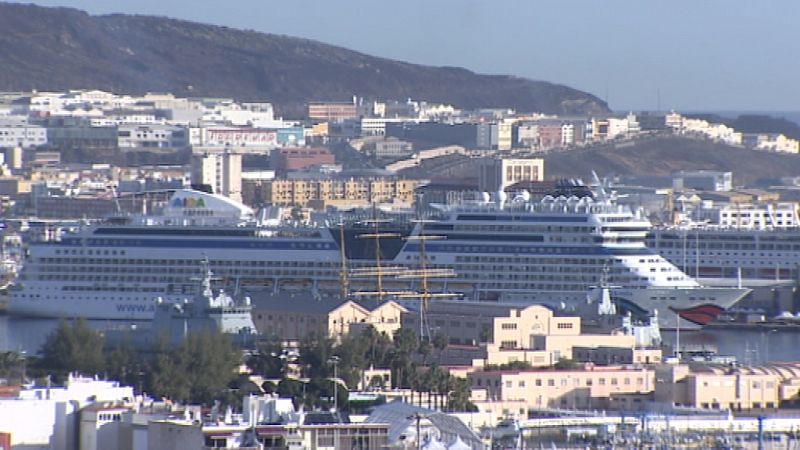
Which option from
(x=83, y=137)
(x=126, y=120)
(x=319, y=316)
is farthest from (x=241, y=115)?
(x=319, y=316)

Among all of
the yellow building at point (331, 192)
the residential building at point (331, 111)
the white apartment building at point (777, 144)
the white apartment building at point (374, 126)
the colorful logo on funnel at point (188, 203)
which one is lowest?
the colorful logo on funnel at point (188, 203)

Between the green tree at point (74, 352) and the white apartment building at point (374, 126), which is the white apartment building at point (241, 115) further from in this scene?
the green tree at point (74, 352)

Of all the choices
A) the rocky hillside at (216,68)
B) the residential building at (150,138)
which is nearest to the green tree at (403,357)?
the residential building at (150,138)

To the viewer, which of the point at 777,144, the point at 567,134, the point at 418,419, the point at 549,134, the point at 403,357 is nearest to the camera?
the point at 418,419

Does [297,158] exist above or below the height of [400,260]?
above

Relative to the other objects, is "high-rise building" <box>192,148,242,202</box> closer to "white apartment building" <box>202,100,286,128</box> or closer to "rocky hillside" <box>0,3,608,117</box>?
"white apartment building" <box>202,100,286,128</box>

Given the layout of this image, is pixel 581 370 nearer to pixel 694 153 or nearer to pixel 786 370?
pixel 786 370

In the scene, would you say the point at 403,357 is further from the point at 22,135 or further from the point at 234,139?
the point at 234,139
